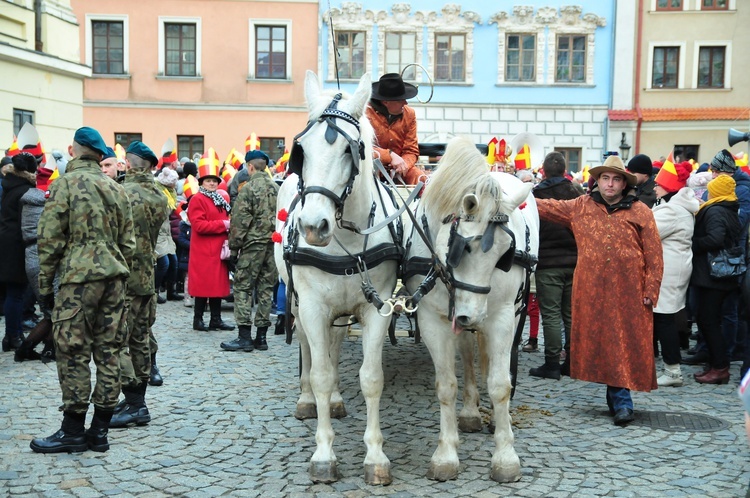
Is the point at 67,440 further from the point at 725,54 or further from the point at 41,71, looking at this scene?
the point at 725,54

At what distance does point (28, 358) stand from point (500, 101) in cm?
2181

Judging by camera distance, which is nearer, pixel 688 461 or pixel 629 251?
pixel 688 461

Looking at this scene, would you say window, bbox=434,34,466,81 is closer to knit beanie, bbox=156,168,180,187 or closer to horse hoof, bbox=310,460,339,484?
knit beanie, bbox=156,168,180,187

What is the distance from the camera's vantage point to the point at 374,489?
4.79 m

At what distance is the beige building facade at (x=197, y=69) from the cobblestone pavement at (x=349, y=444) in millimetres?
20027

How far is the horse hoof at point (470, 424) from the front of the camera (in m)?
5.99

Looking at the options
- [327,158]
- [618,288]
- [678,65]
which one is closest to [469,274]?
[327,158]

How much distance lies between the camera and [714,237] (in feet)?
25.8

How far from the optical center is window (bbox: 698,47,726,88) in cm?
2769

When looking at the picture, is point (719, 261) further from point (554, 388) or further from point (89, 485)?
point (89, 485)

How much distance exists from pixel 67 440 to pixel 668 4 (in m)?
27.3

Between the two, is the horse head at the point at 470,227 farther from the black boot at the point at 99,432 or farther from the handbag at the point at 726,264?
the handbag at the point at 726,264

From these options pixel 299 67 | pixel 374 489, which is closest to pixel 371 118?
pixel 374 489

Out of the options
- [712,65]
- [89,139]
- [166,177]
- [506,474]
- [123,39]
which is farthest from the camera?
[712,65]
